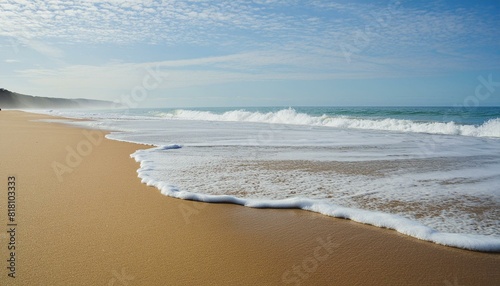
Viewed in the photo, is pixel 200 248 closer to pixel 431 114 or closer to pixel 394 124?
pixel 394 124

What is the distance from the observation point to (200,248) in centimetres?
304

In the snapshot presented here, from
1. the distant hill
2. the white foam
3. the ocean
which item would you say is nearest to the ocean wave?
the ocean

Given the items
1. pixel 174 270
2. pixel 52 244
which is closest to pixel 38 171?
pixel 52 244

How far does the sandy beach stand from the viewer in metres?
2.55

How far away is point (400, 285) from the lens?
2473mm

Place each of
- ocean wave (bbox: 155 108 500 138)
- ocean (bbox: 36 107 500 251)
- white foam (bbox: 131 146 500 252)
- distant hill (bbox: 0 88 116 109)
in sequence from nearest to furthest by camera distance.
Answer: white foam (bbox: 131 146 500 252) < ocean (bbox: 36 107 500 251) < ocean wave (bbox: 155 108 500 138) < distant hill (bbox: 0 88 116 109)

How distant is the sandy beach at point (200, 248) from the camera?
8.36 ft

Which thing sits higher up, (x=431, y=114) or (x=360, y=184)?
(x=431, y=114)

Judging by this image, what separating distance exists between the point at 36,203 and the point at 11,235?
1.06 metres

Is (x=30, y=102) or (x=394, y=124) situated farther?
(x=30, y=102)

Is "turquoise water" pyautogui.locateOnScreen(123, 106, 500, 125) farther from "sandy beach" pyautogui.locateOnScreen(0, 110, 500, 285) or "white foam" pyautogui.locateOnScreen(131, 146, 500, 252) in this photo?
"sandy beach" pyautogui.locateOnScreen(0, 110, 500, 285)

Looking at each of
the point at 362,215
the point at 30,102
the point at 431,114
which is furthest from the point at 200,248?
the point at 30,102

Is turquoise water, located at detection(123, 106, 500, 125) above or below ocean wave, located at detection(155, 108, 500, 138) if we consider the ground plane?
above

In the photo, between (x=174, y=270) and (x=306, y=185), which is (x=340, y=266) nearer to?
(x=174, y=270)
